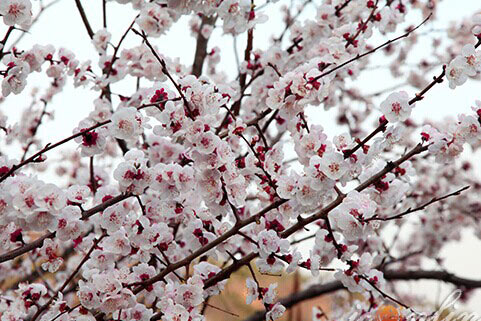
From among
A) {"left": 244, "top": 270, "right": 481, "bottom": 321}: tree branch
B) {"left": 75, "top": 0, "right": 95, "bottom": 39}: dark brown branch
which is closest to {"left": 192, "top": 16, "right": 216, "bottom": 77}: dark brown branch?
{"left": 75, "top": 0, "right": 95, "bottom": 39}: dark brown branch

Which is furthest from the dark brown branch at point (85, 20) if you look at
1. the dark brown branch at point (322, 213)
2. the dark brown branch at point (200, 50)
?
the dark brown branch at point (322, 213)

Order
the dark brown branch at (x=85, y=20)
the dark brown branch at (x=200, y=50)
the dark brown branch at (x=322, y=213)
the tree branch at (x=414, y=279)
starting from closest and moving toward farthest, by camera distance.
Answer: the dark brown branch at (x=322, y=213)
the dark brown branch at (x=85, y=20)
the dark brown branch at (x=200, y=50)
the tree branch at (x=414, y=279)

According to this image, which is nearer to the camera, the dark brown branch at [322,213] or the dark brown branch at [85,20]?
the dark brown branch at [322,213]

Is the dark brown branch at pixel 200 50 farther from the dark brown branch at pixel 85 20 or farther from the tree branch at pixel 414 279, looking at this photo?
the tree branch at pixel 414 279

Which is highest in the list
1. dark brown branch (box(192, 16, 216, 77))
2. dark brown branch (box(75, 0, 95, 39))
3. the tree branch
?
dark brown branch (box(192, 16, 216, 77))

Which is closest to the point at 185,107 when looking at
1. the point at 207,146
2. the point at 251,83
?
the point at 207,146

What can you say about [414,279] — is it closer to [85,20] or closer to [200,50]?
[200,50]

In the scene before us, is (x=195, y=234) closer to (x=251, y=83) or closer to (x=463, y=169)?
(x=251, y=83)

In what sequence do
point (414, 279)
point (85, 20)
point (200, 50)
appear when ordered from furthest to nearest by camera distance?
point (414, 279)
point (200, 50)
point (85, 20)

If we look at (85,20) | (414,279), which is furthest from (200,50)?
(414,279)

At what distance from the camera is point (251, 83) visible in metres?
2.17

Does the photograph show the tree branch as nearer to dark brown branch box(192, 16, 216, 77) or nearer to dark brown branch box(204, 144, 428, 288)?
dark brown branch box(192, 16, 216, 77)

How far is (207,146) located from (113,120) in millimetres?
255

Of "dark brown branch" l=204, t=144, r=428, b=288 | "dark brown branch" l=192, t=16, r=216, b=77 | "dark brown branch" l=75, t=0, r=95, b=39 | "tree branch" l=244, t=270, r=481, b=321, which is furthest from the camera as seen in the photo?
"tree branch" l=244, t=270, r=481, b=321
